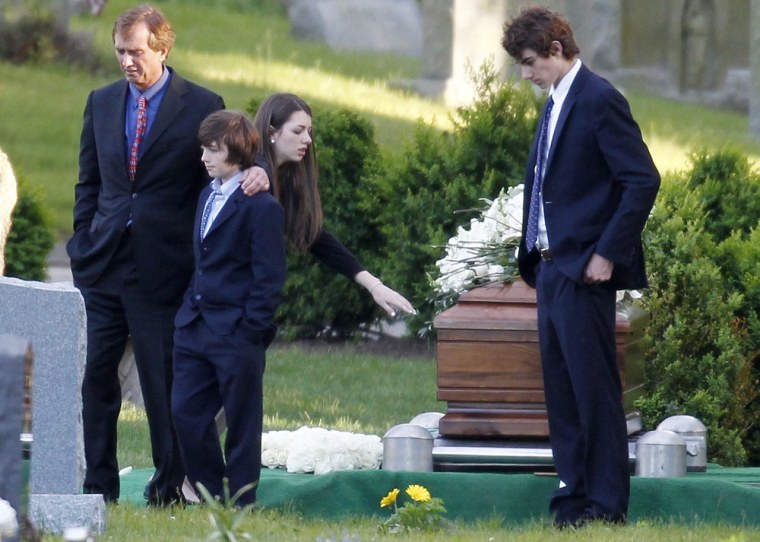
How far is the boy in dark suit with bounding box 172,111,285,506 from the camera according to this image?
5.75 meters

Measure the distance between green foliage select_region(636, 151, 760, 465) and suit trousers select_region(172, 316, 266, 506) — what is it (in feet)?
7.75

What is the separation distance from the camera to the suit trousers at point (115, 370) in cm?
607

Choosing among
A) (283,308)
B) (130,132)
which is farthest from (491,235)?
(283,308)

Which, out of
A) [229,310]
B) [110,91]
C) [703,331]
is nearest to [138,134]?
[110,91]

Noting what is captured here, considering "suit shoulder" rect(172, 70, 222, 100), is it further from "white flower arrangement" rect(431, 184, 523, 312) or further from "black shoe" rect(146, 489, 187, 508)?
"black shoe" rect(146, 489, 187, 508)

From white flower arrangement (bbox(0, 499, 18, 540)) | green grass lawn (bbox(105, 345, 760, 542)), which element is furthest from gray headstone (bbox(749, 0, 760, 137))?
white flower arrangement (bbox(0, 499, 18, 540))

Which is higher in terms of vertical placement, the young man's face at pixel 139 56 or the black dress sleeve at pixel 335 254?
the young man's face at pixel 139 56

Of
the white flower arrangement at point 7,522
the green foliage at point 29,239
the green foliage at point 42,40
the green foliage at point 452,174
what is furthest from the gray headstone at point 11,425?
the green foliage at point 42,40

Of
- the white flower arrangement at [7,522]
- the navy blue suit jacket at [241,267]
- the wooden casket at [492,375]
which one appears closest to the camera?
the white flower arrangement at [7,522]

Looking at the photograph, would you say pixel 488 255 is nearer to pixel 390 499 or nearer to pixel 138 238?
pixel 390 499

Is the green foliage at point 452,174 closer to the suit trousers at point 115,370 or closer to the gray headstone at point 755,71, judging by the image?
the suit trousers at point 115,370

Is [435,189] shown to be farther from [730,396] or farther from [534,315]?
[534,315]

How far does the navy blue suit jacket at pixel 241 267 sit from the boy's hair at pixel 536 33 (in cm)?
110

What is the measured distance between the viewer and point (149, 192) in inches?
239
